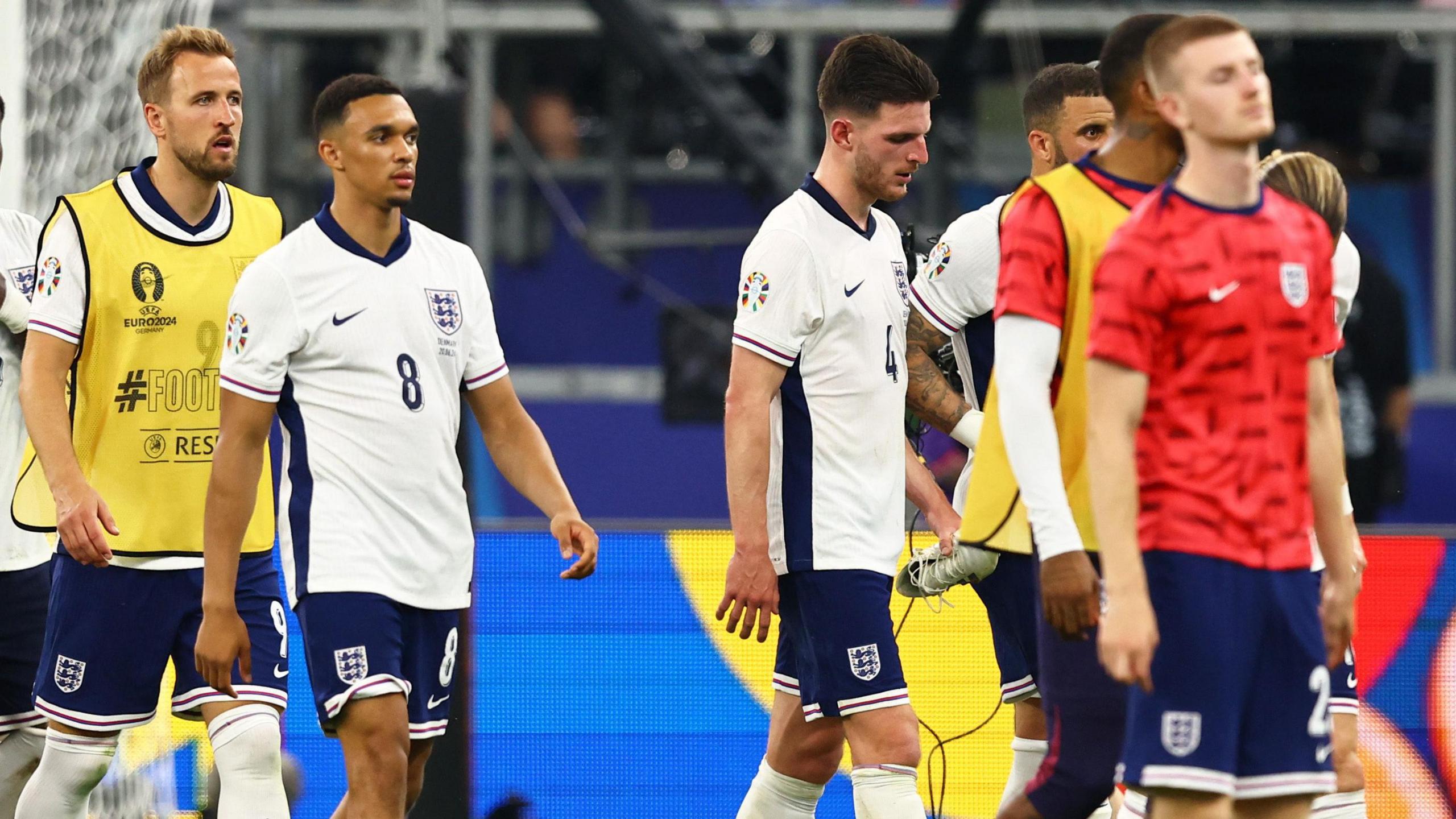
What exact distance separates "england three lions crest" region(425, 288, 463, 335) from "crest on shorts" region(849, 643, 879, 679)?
1342 millimetres

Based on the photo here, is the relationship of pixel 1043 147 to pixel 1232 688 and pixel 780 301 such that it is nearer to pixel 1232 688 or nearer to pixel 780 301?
pixel 780 301

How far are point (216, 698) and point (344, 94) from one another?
1.68 metres

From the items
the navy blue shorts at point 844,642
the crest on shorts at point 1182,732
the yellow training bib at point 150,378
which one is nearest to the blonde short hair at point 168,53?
the yellow training bib at point 150,378

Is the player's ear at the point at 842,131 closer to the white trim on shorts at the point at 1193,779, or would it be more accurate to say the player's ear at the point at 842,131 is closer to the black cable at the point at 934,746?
the black cable at the point at 934,746

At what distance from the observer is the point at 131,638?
17.7 feet

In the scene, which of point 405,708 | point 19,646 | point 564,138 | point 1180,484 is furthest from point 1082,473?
point 564,138

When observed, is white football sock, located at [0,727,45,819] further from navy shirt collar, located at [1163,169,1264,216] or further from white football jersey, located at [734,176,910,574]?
navy shirt collar, located at [1163,169,1264,216]

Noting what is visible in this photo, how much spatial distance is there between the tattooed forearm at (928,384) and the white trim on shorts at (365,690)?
1.61 metres

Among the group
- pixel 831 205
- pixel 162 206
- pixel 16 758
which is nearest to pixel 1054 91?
pixel 831 205

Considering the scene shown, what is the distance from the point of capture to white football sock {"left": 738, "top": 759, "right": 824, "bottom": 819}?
18.3 feet

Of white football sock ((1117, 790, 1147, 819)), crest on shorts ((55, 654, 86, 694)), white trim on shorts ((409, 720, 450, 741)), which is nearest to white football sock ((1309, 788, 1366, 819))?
white football sock ((1117, 790, 1147, 819))

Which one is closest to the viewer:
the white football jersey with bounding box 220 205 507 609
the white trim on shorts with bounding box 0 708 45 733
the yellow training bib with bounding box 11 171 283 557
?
the white football jersey with bounding box 220 205 507 609

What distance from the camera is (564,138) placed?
16.6 m

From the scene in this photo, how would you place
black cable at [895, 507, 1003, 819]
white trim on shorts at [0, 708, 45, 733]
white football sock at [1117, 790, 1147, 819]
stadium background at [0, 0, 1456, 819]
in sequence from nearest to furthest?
1. white football sock at [1117, 790, 1147, 819]
2. white trim on shorts at [0, 708, 45, 733]
3. black cable at [895, 507, 1003, 819]
4. stadium background at [0, 0, 1456, 819]
